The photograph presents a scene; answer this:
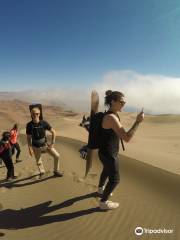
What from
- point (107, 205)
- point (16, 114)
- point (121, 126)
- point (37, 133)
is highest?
point (121, 126)

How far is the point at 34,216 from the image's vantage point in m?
4.88

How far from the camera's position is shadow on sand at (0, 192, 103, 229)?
4.59 metres

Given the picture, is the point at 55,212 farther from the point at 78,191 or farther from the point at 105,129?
the point at 105,129

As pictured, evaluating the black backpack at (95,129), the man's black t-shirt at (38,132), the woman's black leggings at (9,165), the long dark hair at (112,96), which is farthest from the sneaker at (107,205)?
the woman's black leggings at (9,165)

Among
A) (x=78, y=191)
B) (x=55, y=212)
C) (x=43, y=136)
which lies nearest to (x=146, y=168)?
(x=78, y=191)

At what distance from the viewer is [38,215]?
16.1ft

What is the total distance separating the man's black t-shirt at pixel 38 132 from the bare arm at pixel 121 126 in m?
2.72

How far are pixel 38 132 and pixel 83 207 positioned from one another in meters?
2.33

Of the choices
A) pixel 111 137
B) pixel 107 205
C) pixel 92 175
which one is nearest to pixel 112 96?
pixel 111 137

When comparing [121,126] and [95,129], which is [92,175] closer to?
[95,129]

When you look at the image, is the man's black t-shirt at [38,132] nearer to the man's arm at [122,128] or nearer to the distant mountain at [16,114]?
the man's arm at [122,128]

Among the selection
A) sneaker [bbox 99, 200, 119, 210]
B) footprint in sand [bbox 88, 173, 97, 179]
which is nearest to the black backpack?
sneaker [bbox 99, 200, 119, 210]

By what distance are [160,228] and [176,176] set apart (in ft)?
8.96

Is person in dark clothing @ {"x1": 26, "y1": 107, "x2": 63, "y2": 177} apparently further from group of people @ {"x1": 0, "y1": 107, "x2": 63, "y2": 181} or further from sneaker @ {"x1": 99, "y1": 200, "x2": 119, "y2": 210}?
sneaker @ {"x1": 99, "y1": 200, "x2": 119, "y2": 210}
